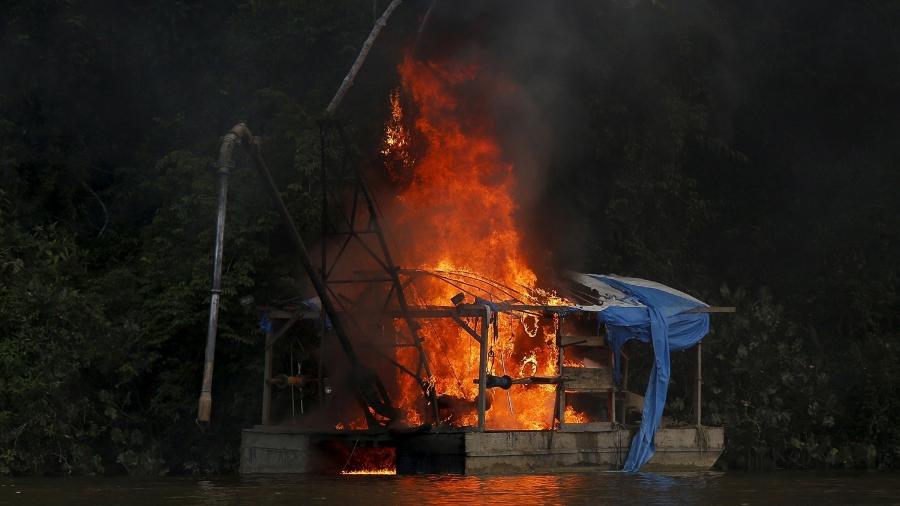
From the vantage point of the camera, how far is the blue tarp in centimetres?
2612

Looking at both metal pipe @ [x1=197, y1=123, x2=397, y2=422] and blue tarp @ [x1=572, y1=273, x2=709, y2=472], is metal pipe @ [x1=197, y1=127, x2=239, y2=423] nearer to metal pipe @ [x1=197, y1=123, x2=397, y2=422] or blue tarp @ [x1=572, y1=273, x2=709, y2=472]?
metal pipe @ [x1=197, y1=123, x2=397, y2=422]

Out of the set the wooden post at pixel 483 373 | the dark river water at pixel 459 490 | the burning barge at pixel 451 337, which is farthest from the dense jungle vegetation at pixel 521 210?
the wooden post at pixel 483 373

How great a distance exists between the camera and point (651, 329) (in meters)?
26.5

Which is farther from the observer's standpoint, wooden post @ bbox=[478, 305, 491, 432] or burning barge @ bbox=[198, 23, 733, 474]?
burning barge @ bbox=[198, 23, 733, 474]

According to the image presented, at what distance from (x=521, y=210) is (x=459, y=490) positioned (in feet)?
34.1

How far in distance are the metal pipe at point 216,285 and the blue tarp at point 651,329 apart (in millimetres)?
8365

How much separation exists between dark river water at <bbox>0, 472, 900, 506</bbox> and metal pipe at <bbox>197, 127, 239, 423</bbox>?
1478 mm

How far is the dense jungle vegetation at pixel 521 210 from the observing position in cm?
2981

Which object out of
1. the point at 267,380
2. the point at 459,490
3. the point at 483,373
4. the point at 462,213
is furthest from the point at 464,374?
the point at 459,490

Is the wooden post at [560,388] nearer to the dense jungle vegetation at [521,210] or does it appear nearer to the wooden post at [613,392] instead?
the wooden post at [613,392]

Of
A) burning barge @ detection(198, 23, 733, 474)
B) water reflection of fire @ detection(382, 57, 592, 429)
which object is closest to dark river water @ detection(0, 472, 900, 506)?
burning barge @ detection(198, 23, 733, 474)

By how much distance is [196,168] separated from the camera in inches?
1212

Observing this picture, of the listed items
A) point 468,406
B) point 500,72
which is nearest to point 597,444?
point 468,406

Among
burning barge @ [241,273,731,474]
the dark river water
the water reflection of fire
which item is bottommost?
the dark river water
